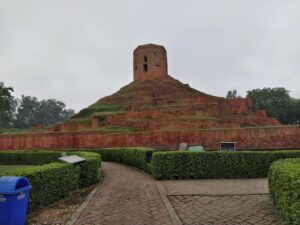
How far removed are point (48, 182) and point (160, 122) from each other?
821 inches

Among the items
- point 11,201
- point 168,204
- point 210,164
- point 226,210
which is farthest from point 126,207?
point 210,164

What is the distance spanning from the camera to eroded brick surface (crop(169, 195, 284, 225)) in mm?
5660

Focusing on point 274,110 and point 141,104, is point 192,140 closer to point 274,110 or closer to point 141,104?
point 141,104

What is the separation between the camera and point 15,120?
242 ft

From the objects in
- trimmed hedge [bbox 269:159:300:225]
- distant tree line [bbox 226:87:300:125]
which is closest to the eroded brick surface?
trimmed hedge [bbox 269:159:300:225]

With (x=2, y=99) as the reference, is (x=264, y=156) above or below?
below

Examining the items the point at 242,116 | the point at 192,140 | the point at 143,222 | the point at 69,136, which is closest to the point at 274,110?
the point at 242,116

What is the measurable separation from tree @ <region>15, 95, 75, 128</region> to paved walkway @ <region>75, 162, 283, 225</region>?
69.2m

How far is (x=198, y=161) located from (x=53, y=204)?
18.3 feet

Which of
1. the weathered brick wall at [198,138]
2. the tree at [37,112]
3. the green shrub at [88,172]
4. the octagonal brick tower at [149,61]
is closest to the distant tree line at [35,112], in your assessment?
the tree at [37,112]

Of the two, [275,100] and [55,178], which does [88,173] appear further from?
[275,100]

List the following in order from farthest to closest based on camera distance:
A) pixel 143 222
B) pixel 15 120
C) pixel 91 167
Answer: pixel 15 120 → pixel 91 167 → pixel 143 222

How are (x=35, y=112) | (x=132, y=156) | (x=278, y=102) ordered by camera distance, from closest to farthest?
(x=132, y=156) → (x=278, y=102) → (x=35, y=112)

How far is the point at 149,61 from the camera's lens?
4484 centimetres
